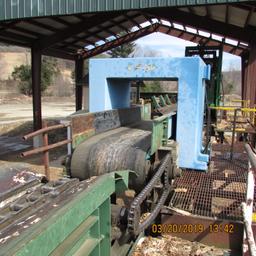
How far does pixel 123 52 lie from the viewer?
3962 cm

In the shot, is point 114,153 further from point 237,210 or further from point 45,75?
point 45,75

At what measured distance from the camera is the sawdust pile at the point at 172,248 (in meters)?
4.26

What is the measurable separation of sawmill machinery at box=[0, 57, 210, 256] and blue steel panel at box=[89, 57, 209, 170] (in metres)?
0.02

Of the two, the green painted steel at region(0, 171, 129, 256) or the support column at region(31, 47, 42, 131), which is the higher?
the support column at region(31, 47, 42, 131)

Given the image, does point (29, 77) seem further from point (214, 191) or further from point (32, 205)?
point (32, 205)

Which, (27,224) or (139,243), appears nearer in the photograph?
(27,224)

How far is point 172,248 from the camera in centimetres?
438

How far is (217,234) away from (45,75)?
40.0m

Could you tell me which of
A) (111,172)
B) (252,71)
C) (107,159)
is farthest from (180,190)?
(252,71)

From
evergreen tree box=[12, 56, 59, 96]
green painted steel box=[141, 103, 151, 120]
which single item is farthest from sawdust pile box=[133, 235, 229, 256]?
evergreen tree box=[12, 56, 59, 96]

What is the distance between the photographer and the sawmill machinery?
197 centimetres

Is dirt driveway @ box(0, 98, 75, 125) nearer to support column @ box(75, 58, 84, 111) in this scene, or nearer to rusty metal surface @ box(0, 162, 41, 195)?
support column @ box(75, 58, 84, 111)

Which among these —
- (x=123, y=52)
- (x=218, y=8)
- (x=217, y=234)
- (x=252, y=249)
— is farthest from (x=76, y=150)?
(x=123, y=52)

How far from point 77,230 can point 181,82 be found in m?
4.33
